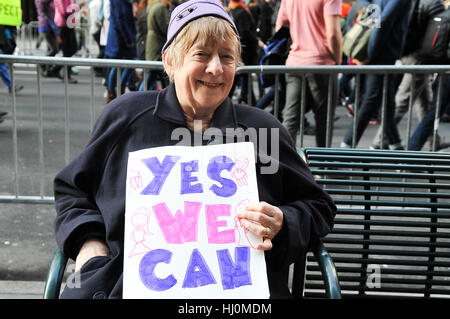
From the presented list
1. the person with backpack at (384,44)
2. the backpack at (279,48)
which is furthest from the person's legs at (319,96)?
the backpack at (279,48)

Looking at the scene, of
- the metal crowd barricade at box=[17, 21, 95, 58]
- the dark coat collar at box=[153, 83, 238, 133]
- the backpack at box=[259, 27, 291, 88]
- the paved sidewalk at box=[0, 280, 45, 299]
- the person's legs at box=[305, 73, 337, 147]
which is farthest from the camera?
the metal crowd barricade at box=[17, 21, 95, 58]

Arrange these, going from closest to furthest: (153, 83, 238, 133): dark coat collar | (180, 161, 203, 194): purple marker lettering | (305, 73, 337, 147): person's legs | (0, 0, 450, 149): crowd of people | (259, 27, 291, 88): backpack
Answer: (180, 161, 203, 194): purple marker lettering → (153, 83, 238, 133): dark coat collar → (305, 73, 337, 147): person's legs → (0, 0, 450, 149): crowd of people → (259, 27, 291, 88): backpack

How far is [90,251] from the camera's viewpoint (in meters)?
Answer: 2.12

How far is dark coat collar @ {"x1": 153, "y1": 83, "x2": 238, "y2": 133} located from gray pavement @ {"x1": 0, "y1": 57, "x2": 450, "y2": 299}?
1785 mm

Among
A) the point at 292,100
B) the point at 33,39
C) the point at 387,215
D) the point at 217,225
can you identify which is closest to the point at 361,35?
the point at 292,100

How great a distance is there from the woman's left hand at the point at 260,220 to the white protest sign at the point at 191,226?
27 millimetres

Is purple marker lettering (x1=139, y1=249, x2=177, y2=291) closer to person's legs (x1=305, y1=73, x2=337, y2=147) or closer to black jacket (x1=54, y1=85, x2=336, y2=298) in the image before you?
black jacket (x1=54, y1=85, x2=336, y2=298)

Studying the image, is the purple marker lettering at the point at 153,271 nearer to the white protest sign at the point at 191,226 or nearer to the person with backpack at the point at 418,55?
the white protest sign at the point at 191,226

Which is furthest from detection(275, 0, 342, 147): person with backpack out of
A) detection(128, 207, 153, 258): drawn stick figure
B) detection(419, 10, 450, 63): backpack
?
detection(128, 207, 153, 258): drawn stick figure

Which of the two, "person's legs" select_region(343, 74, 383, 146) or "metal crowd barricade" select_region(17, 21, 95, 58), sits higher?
"person's legs" select_region(343, 74, 383, 146)

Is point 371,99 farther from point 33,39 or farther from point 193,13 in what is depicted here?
point 33,39

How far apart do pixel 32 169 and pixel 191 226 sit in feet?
15.4

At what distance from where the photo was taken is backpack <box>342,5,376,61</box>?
238 inches
